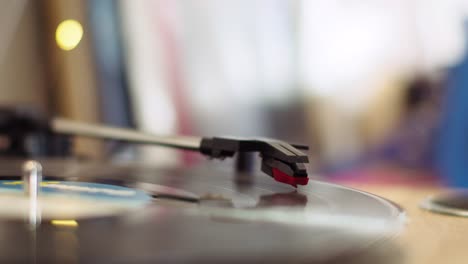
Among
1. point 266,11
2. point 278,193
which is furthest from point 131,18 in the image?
point 278,193

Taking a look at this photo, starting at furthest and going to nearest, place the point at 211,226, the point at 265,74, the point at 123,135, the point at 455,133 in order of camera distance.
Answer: the point at 265,74 < the point at 455,133 < the point at 123,135 < the point at 211,226

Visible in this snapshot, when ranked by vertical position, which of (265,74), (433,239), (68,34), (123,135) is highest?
(68,34)

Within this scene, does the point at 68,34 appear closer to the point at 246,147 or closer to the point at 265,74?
the point at 265,74

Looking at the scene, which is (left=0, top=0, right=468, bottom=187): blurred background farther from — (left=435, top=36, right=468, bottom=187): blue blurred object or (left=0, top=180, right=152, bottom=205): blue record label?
(left=0, top=180, right=152, bottom=205): blue record label

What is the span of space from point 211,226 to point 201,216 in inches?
1.3

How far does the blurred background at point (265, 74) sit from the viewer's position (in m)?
1.04

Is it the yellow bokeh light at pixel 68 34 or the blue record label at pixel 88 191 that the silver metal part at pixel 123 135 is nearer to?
the blue record label at pixel 88 191

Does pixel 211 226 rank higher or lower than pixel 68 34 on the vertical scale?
lower

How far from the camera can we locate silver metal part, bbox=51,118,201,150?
0.70 m

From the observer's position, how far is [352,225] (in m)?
0.38

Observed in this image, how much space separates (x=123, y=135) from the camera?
81cm

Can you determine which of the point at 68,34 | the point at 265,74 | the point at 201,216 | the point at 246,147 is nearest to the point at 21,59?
the point at 68,34

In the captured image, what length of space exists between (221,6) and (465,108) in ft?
1.47

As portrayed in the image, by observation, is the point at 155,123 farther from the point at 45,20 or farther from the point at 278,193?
the point at 278,193
